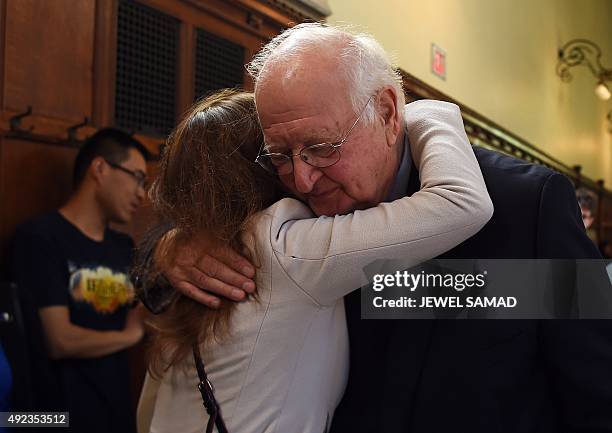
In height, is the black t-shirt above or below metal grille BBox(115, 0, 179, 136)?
below

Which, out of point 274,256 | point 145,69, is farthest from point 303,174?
point 145,69

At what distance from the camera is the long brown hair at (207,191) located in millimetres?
1275

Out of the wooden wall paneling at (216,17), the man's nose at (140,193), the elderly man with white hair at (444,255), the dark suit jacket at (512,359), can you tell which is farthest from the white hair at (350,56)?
the wooden wall paneling at (216,17)

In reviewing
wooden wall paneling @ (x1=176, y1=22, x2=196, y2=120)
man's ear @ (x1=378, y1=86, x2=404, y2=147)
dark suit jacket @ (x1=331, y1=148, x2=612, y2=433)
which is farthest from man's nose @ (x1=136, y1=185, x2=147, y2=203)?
dark suit jacket @ (x1=331, y1=148, x2=612, y2=433)

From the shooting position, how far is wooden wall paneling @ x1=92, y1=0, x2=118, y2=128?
9.16 feet

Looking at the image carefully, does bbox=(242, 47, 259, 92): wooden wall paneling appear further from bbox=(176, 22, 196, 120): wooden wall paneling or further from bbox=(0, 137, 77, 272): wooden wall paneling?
bbox=(0, 137, 77, 272): wooden wall paneling

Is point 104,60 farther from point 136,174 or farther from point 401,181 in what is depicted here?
point 401,181

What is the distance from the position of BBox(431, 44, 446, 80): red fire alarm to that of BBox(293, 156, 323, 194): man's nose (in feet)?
14.4

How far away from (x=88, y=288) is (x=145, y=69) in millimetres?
1086

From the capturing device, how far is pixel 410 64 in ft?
16.6

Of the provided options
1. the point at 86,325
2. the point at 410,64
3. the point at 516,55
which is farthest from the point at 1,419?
the point at 516,55

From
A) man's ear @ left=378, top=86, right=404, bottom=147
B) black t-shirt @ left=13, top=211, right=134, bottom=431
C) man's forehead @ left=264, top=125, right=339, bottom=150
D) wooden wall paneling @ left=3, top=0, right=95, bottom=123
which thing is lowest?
black t-shirt @ left=13, top=211, right=134, bottom=431

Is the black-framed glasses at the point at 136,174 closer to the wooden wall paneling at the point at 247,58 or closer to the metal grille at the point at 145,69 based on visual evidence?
the metal grille at the point at 145,69

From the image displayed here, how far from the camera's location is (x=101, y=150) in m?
2.70
